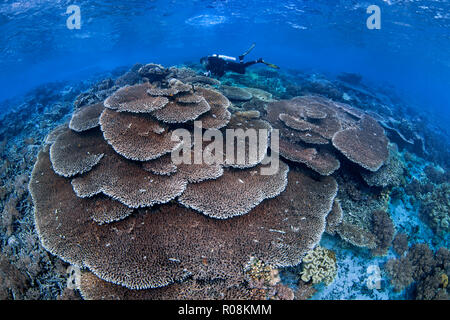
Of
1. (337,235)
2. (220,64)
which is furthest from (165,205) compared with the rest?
(220,64)

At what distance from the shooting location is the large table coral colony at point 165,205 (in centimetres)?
334

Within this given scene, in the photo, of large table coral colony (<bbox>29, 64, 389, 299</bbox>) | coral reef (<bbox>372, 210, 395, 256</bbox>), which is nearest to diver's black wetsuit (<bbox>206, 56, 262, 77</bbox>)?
large table coral colony (<bbox>29, 64, 389, 299</bbox>)

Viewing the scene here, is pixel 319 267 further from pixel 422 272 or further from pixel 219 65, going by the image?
pixel 219 65

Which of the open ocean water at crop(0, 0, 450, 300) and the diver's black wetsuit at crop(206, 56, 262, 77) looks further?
the diver's black wetsuit at crop(206, 56, 262, 77)

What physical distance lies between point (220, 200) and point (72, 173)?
Result: 3.26 meters

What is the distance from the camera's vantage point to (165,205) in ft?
13.0

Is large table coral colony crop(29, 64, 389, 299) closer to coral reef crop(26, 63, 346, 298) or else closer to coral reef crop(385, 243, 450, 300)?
coral reef crop(26, 63, 346, 298)

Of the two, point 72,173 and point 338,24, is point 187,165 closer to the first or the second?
point 72,173

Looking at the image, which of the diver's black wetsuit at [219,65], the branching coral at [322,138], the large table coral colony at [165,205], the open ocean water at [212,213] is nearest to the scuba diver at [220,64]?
the diver's black wetsuit at [219,65]

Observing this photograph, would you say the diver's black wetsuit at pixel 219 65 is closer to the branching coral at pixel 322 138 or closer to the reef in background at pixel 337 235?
the reef in background at pixel 337 235

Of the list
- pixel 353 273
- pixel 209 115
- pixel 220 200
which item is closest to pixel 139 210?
pixel 220 200

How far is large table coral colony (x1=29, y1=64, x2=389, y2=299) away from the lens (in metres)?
3.34
